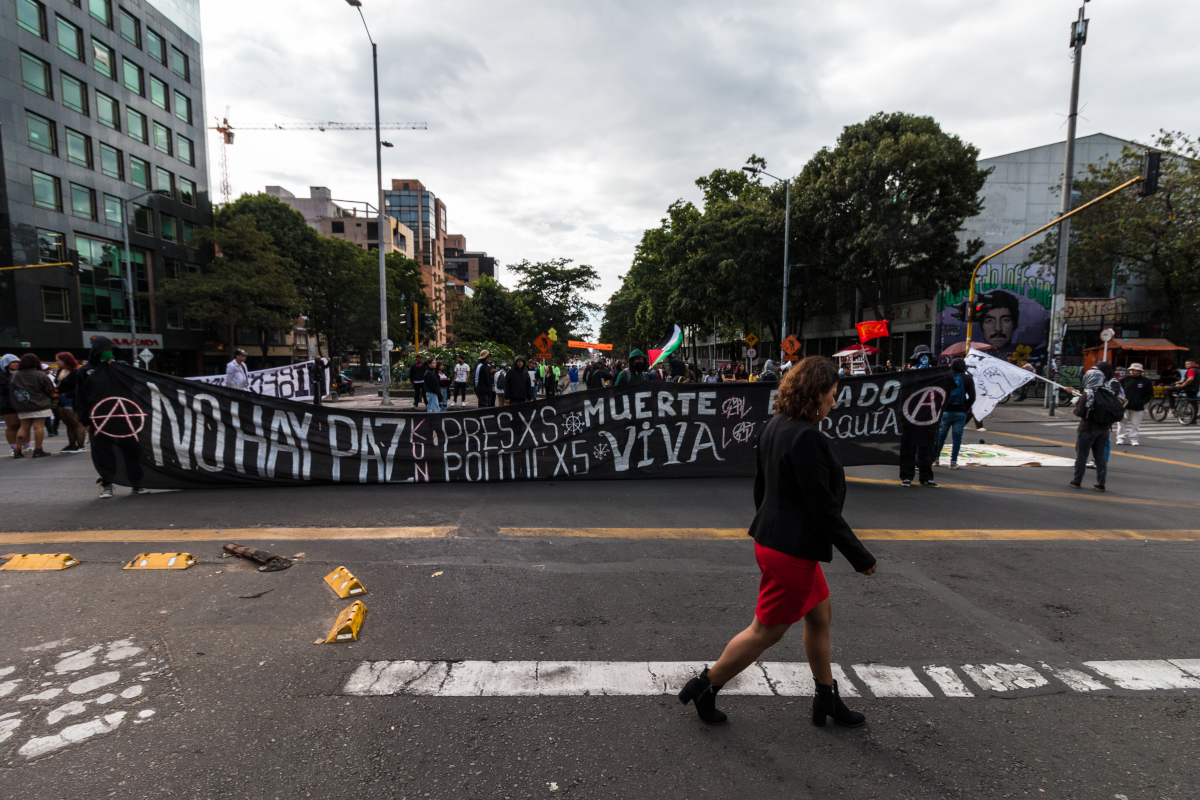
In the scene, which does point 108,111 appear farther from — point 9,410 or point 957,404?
point 957,404

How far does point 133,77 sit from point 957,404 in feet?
170

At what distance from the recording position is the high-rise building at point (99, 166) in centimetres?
3148

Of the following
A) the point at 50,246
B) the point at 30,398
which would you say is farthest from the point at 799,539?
the point at 50,246

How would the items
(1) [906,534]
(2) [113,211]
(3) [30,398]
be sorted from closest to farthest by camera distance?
(1) [906,534]
(3) [30,398]
(2) [113,211]

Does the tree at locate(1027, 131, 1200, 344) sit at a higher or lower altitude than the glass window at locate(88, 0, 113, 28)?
lower

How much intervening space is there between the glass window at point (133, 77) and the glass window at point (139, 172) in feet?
14.4

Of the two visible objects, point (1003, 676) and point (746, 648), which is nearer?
point (746, 648)

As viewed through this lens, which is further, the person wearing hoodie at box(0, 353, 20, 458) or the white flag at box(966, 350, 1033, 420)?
the person wearing hoodie at box(0, 353, 20, 458)

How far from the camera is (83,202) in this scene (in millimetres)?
35531

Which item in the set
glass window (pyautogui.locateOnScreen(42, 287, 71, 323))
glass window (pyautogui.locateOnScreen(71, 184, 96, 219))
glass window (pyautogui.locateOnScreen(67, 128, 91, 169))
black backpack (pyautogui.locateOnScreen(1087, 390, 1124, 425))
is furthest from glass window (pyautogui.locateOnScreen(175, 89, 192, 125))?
black backpack (pyautogui.locateOnScreen(1087, 390, 1124, 425))

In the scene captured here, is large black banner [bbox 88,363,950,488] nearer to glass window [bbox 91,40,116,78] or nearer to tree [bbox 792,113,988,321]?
tree [bbox 792,113,988,321]

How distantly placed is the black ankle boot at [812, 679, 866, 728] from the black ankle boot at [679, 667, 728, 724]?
43 cm

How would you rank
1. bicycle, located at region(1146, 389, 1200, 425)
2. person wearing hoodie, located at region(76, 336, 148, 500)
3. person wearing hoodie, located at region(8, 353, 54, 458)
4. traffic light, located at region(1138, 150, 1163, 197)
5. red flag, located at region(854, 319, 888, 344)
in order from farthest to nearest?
red flag, located at region(854, 319, 888, 344) → bicycle, located at region(1146, 389, 1200, 425) → traffic light, located at region(1138, 150, 1163, 197) → person wearing hoodie, located at region(8, 353, 54, 458) → person wearing hoodie, located at region(76, 336, 148, 500)

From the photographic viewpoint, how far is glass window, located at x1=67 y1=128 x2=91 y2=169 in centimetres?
3472
